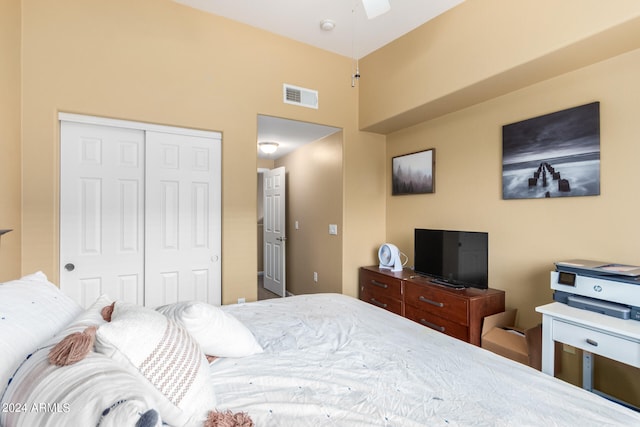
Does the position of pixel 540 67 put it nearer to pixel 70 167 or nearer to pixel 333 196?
pixel 333 196

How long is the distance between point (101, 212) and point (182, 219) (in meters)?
0.60

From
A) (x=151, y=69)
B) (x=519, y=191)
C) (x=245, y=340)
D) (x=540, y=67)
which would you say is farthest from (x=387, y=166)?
(x=245, y=340)

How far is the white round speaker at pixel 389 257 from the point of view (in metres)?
3.36

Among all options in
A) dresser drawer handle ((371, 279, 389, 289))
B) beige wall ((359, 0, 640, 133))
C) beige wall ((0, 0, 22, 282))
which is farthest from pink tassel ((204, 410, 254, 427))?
beige wall ((359, 0, 640, 133))

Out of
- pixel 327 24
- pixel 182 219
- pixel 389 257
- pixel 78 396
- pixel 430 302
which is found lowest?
pixel 430 302

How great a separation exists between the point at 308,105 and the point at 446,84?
1423 mm

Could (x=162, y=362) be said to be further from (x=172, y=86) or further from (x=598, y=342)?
(x=172, y=86)

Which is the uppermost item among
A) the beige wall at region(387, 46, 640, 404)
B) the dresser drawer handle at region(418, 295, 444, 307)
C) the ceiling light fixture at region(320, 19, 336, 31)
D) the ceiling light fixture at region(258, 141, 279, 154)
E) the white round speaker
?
the ceiling light fixture at region(320, 19, 336, 31)

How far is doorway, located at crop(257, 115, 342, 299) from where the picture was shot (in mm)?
3680

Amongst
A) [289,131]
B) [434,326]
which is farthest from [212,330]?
[289,131]

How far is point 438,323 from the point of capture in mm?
2639

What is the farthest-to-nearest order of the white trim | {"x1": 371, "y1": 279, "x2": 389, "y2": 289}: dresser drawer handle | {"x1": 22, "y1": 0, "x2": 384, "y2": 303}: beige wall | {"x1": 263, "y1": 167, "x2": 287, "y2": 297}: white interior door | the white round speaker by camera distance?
{"x1": 263, "y1": 167, "x2": 287, "y2": 297}: white interior door, the white round speaker, {"x1": 371, "y1": 279, "x2": 389, "y2": 289}: dresser drawer handle, the white trim, {"x1": 22, "y1": 0, "x2": 384, "y2": 303}: beige wall

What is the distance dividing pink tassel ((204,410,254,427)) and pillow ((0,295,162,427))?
26cm

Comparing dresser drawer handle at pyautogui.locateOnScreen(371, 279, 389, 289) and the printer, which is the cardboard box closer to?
the printer
